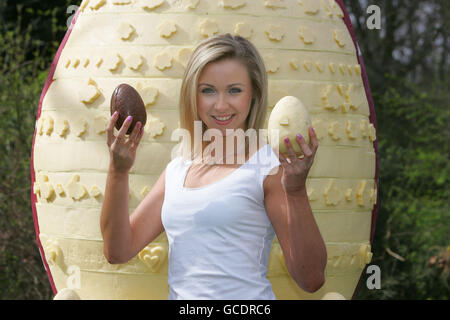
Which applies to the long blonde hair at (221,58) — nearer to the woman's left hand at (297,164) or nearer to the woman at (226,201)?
the woman at (226,201)

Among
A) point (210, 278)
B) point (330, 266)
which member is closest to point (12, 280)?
point (330, 266)

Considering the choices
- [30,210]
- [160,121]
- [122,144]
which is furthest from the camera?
[30,210]

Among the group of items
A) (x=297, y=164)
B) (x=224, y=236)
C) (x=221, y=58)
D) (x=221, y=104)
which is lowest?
(x=224, y=236)

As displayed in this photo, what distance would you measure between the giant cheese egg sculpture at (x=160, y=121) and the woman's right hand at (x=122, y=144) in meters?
0.52

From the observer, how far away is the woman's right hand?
56.7 inches

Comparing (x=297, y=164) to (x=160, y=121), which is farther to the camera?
(x=160, y=121)

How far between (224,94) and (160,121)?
1.68 feet

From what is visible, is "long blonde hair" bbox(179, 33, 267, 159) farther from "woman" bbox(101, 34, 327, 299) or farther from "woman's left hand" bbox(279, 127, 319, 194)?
"woman's left hand" bbox(279, 127, 319, 194)

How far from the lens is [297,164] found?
1.35 metres

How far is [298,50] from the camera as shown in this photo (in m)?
2.11

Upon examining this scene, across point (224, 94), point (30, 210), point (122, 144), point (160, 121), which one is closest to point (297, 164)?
point (224, 94)

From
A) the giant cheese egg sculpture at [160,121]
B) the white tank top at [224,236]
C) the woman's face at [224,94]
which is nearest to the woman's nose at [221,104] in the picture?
the woman's face at [224,94]

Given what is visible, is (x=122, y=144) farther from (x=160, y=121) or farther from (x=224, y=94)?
(x=160, y=121)
